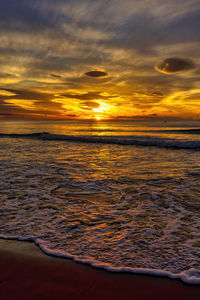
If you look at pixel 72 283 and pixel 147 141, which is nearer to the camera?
pixel 72 283

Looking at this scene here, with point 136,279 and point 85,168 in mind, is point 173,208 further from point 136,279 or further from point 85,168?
point 85,168

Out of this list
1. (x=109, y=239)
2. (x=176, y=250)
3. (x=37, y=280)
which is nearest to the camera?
(x=37, y=280)

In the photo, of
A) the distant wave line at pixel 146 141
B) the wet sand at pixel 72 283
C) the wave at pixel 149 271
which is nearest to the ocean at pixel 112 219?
→ the wave at pixel 149 271

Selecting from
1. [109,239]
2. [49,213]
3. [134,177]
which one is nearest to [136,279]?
[109,239]

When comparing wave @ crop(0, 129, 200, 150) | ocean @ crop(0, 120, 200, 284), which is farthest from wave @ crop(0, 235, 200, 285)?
wave @ crop(0, 129, 200, 150)

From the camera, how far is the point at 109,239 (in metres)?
3.32

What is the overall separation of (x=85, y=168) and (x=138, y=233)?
18.6ft

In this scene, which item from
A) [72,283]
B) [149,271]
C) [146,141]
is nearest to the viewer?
[72,283]

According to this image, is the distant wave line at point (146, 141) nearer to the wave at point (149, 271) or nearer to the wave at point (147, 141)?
the wave at point (147, 141)

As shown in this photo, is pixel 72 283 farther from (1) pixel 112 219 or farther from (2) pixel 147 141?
(2) pixel 147 141

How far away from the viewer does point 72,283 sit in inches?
94.3

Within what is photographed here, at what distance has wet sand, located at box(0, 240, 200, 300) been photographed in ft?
7.26

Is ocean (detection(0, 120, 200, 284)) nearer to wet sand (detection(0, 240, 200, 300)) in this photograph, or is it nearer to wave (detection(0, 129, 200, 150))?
wet sand (detection(0, 240, 200, 300))

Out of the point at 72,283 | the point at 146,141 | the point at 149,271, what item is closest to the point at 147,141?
the point at 146,141
